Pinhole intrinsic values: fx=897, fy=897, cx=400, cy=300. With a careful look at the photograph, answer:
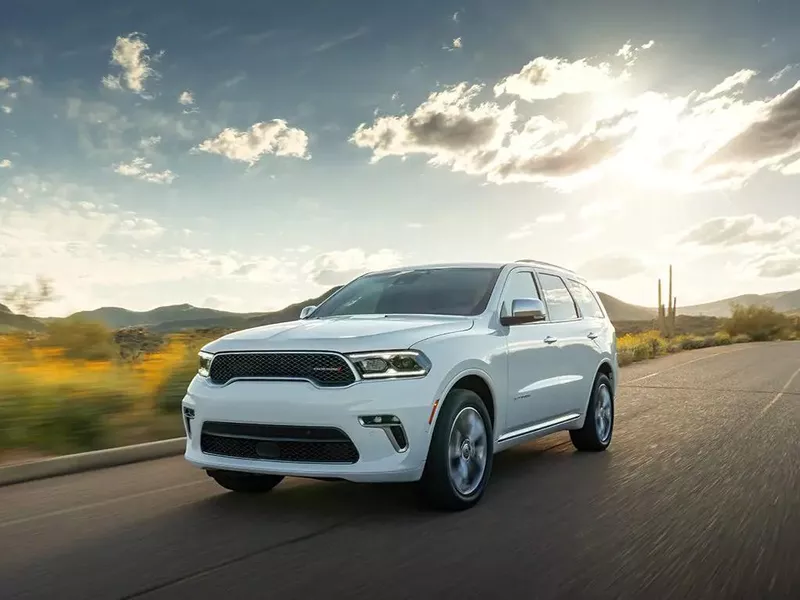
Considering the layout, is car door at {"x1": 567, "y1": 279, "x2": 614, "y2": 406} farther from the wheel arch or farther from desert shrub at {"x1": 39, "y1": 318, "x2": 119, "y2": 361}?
desert shrub at {"x1": 39, "y1": 318, "x2": 119, "y2": 361}

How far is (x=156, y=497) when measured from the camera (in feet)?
22.6

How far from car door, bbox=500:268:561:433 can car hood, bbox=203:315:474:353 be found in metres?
0.67

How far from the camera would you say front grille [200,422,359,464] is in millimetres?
5750

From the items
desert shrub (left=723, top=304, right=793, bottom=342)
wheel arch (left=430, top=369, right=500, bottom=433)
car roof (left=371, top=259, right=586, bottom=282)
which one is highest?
desert shrub (left=723, top=304, right=793, bottom=342)

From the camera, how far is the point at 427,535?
554 cm

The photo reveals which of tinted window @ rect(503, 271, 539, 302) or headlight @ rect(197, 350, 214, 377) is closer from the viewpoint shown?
headlight @ rect(197, 350, 214, 377)

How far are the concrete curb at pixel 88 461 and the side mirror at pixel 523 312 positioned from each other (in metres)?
4.02

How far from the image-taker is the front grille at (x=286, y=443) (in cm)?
575

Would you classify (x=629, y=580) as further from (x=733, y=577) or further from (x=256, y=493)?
(x=256, y=493)

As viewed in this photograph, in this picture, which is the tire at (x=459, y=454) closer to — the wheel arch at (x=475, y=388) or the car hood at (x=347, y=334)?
the wheel arch at (x=475, y=388)

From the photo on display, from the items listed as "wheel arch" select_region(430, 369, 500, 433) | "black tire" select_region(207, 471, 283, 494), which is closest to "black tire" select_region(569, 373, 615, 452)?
"wheel arch" select_region(430, 369, 500, 433)

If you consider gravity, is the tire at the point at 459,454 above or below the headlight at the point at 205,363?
below

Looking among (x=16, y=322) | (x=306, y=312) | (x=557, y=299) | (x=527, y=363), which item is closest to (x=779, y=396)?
(x=557, y=299)

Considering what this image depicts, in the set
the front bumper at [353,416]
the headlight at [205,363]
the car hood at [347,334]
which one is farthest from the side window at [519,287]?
the headlight at [205,363]
